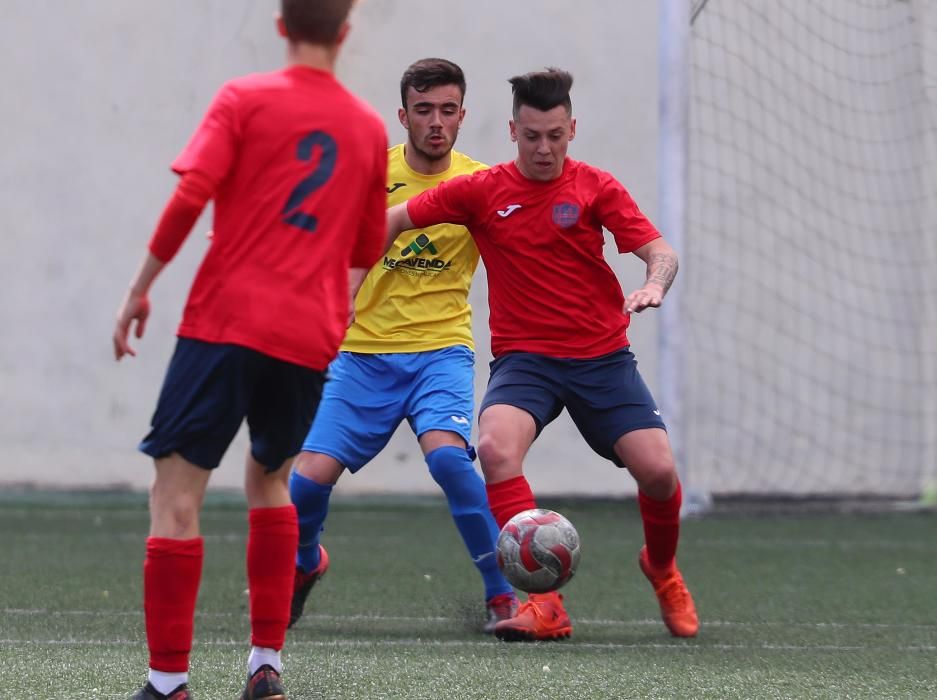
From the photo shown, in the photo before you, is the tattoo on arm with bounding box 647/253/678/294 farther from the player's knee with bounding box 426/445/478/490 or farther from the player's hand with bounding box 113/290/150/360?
the player's hand with bounding box 113/290/150/360

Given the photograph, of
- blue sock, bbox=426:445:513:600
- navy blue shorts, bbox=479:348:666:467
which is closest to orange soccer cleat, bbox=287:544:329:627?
blue sock, bbox=426:445:513:600

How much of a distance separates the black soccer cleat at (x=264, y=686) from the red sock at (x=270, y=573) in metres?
0.06

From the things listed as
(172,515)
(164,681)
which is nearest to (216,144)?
(172,515)

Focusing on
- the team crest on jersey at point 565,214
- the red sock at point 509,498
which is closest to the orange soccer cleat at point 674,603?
the red sock at point 509,498

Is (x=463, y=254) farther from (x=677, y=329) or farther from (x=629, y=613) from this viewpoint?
(x=677, y=329)

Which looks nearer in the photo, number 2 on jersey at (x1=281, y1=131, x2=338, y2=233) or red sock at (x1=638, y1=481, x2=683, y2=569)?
number 2 on jersey at (x1=281, y1=131, x2=338, y2=233)

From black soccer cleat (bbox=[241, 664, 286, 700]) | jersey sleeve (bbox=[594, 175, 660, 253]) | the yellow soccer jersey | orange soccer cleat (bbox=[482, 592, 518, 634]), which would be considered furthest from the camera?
the yellow soccer jersey

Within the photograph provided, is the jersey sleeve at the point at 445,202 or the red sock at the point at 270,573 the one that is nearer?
the red sock at the point at 270,573


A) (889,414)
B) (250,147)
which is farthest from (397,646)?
(889,414)

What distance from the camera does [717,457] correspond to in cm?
923

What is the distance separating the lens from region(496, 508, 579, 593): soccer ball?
13.6 feet

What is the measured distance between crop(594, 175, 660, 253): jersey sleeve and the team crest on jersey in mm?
72

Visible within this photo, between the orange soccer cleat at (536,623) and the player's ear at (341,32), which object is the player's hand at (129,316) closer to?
the player's ear at (341,32)

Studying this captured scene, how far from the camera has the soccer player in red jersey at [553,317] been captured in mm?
4512
